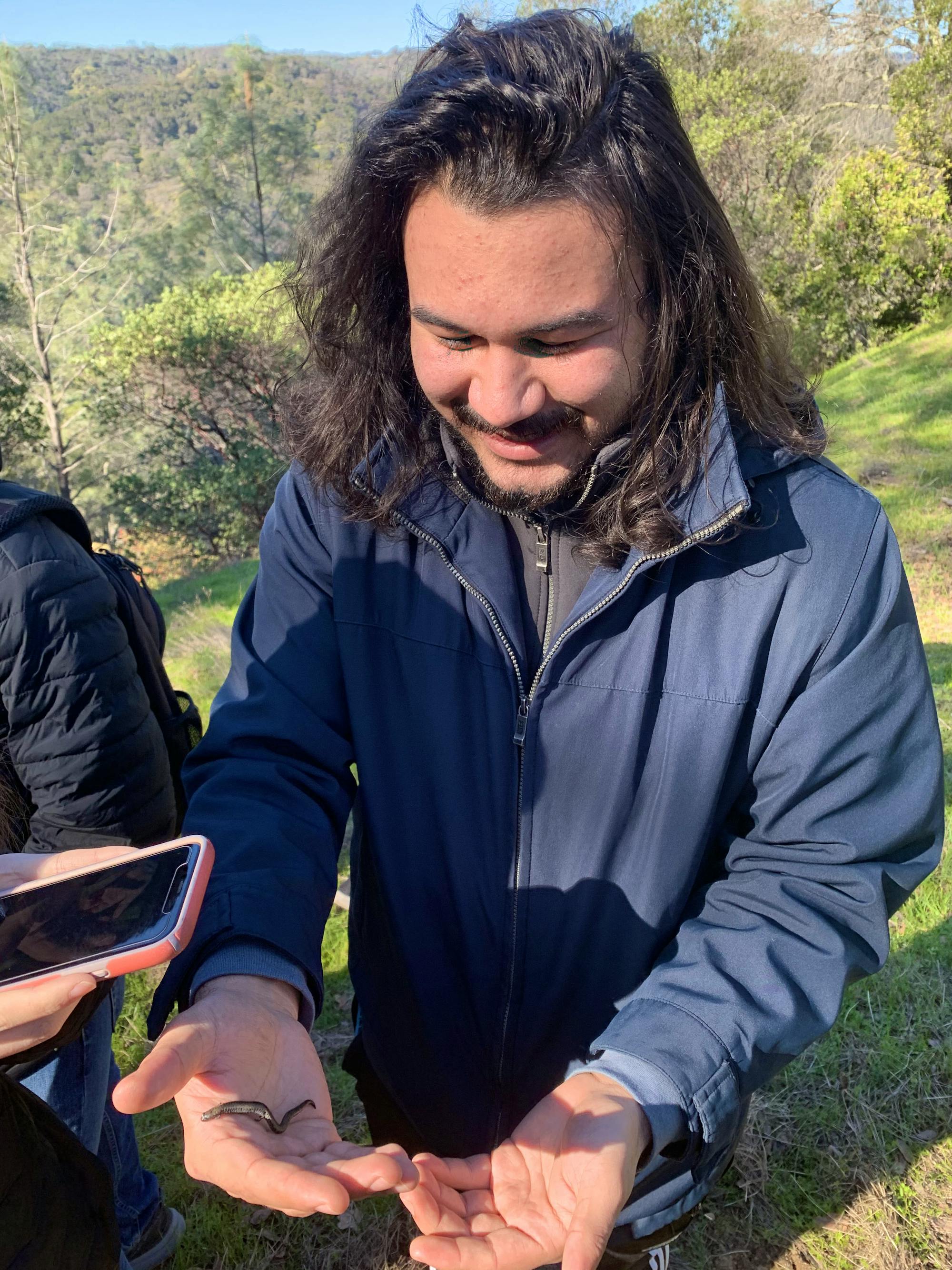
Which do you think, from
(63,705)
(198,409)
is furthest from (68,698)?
(198,409)

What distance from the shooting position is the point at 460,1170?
1.34 meters

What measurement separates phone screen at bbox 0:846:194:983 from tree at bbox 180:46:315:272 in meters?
39.5

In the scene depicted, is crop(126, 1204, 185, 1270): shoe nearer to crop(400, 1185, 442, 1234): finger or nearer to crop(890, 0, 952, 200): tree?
crop(400, 1185, 442, 1234): finger

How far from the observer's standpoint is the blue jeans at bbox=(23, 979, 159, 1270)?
71.8 inches

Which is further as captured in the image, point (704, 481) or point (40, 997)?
point (704, 481)

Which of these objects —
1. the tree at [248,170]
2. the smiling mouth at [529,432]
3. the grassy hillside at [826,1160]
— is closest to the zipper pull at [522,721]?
the smiling mouth at [529,432]

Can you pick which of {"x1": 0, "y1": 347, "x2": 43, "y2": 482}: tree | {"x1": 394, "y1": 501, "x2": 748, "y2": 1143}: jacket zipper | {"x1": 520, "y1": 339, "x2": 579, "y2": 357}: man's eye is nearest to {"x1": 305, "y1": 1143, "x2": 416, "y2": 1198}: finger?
{"x1": 394, "y1": 501, "x2": 748, "y2": 1143}: jacket zipper

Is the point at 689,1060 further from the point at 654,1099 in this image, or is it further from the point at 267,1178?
the point at 267,1178

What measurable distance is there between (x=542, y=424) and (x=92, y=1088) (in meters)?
1.60

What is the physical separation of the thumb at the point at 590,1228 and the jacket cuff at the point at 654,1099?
115 mm

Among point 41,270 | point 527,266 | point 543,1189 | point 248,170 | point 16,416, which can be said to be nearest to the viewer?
point 543,1189

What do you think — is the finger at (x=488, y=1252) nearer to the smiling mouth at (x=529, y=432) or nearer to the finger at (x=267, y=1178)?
the finger at (x=267, y=1178)

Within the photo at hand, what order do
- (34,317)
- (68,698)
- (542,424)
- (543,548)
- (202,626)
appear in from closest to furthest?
(542,424) < (543,548) < (68,698) < (202,626) < (34,317)

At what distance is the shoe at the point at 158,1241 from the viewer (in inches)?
93.1
